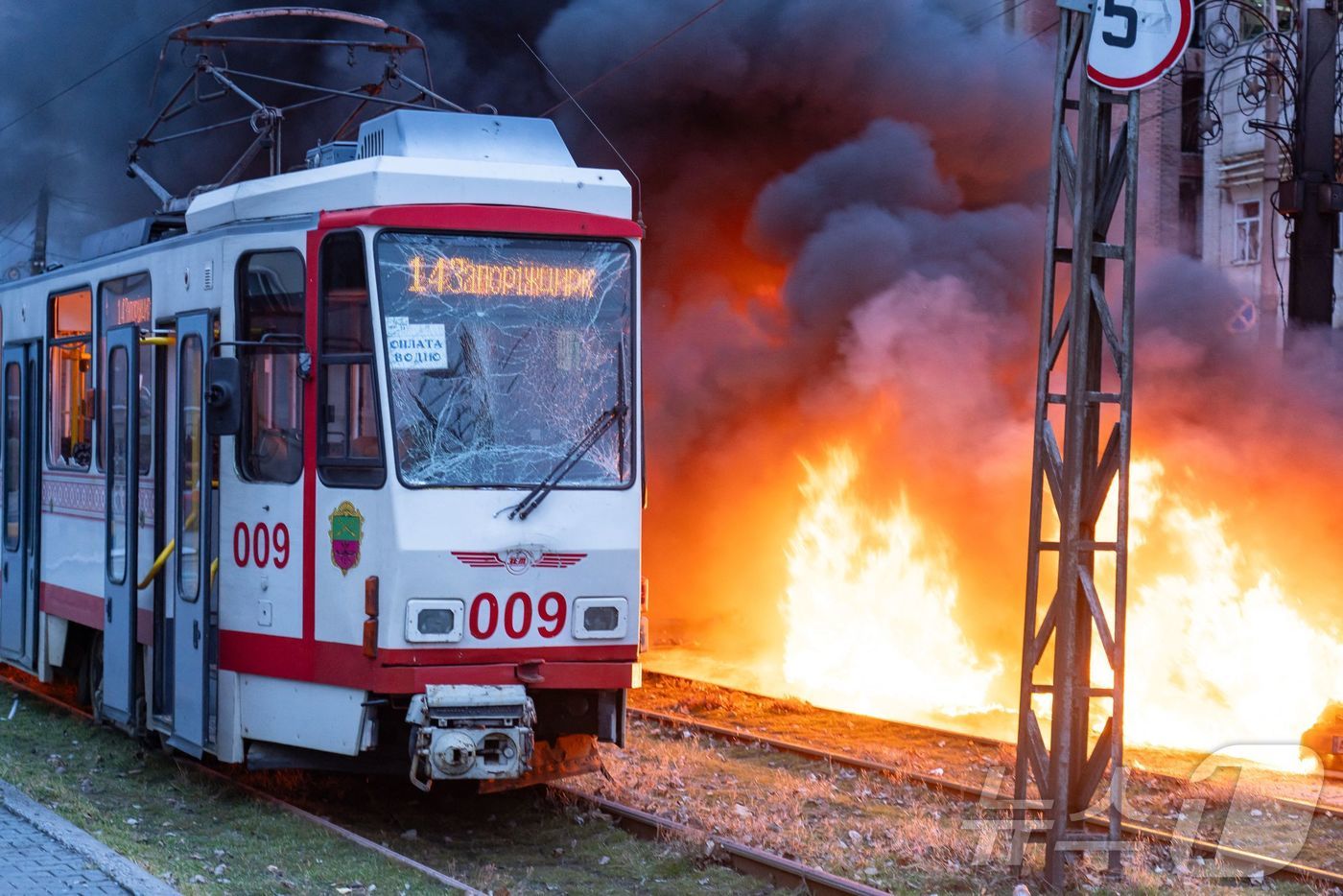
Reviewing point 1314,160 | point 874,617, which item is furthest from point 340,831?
point 1314,160

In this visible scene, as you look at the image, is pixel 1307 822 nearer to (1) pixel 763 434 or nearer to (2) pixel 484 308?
(2) pixel 484 308

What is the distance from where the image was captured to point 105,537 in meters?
10.8

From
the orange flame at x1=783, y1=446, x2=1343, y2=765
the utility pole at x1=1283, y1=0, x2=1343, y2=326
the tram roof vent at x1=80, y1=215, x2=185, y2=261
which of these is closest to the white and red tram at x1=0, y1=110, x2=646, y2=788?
the tram roof vent at x1=80, y1=215, x2=185, y2=261

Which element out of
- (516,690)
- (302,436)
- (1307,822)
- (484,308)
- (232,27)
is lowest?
(1307,822)

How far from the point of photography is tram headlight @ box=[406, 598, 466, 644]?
27.0ft

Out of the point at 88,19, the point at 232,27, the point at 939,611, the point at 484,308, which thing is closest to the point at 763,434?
the point at 939,611

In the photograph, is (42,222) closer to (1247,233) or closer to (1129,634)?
(1129,634)

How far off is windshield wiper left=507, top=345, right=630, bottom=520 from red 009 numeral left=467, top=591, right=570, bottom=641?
0.43 m

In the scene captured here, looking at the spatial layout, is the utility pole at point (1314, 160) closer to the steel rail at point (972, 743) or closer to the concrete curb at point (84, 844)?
the steel rail at point (972, 743)

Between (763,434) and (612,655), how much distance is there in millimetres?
12108

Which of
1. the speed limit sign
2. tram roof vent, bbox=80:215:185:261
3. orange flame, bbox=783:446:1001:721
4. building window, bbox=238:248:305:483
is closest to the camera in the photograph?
the speed limit sign

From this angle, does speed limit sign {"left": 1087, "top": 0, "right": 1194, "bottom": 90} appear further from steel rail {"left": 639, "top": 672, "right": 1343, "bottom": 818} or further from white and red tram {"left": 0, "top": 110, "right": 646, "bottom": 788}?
steel rail {"left": 639, "top": 672, "right": 1343, "bottom": 818}

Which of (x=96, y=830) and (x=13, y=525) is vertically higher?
(x=13, y=525)

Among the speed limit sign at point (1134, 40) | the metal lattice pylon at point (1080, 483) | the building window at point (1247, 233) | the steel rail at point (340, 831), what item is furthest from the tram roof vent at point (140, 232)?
the building window at point (1247, 233)
